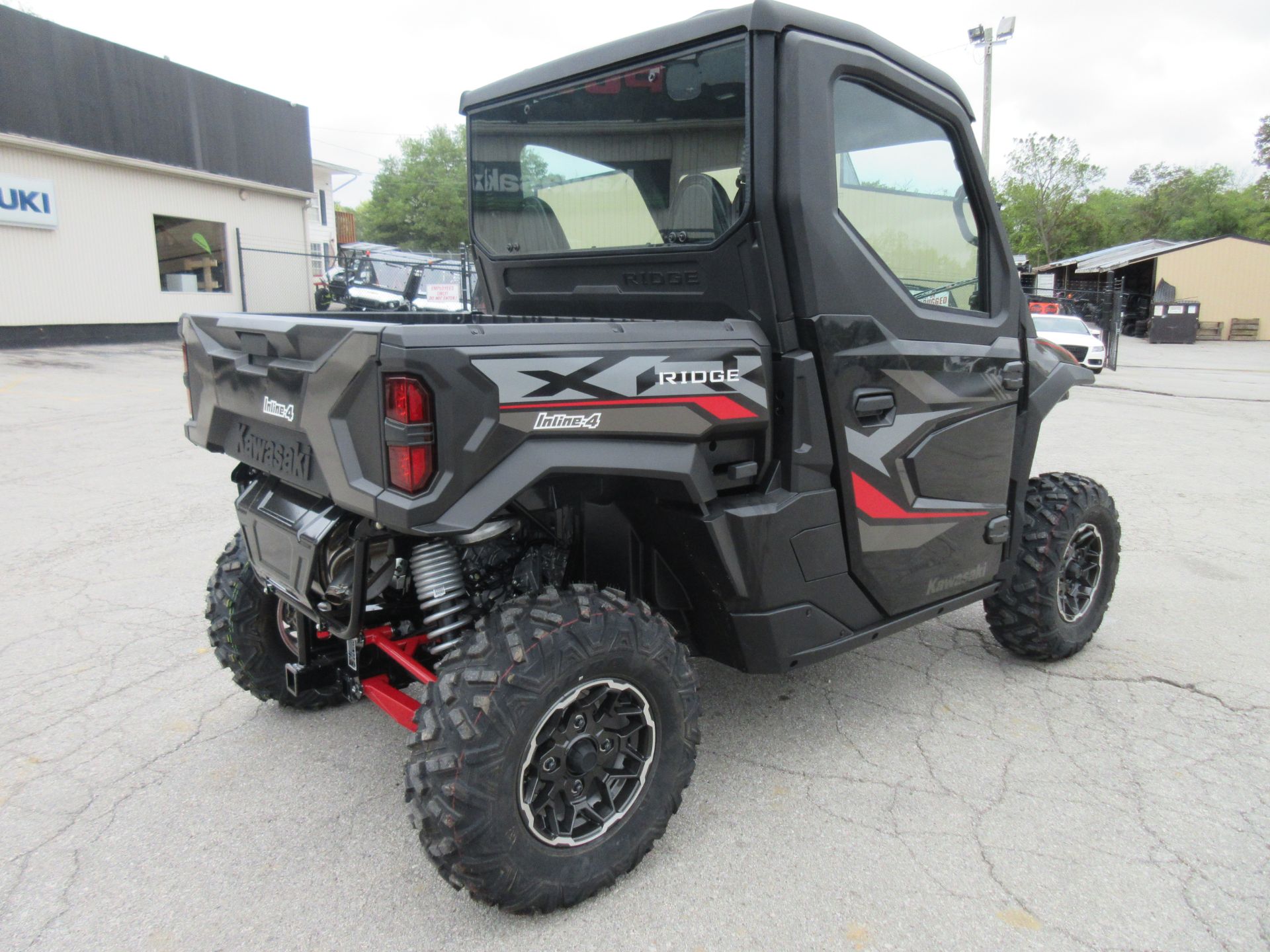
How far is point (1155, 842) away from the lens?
2.66 m

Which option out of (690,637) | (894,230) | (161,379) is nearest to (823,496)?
(690,637)

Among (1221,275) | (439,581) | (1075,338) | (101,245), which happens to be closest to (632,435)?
(439,581)

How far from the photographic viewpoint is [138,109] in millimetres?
18297

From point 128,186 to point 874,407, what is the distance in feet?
65.8

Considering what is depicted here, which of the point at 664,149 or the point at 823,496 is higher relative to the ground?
the point at 664,149

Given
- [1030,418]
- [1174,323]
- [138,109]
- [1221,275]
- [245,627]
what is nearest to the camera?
[245,627]

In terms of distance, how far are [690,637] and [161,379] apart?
517 inches

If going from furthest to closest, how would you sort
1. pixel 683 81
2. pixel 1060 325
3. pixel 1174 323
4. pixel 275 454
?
pixel 1174 323 < pixel 1060 325 < pixel 683 81 < pixel 275 454

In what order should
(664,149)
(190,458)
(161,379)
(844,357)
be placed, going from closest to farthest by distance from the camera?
(844,357)
(664,149)
(190,458)
(161,379)

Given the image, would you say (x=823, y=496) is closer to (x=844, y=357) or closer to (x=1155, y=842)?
(x=844, y=357)

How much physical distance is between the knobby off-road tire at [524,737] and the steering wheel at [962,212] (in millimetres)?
1852

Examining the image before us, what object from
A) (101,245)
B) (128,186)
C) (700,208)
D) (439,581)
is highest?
(128,186)

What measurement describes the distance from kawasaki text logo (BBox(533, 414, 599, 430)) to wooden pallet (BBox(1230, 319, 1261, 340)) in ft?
138

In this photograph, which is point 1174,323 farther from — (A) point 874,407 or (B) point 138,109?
(A) point 874,407
